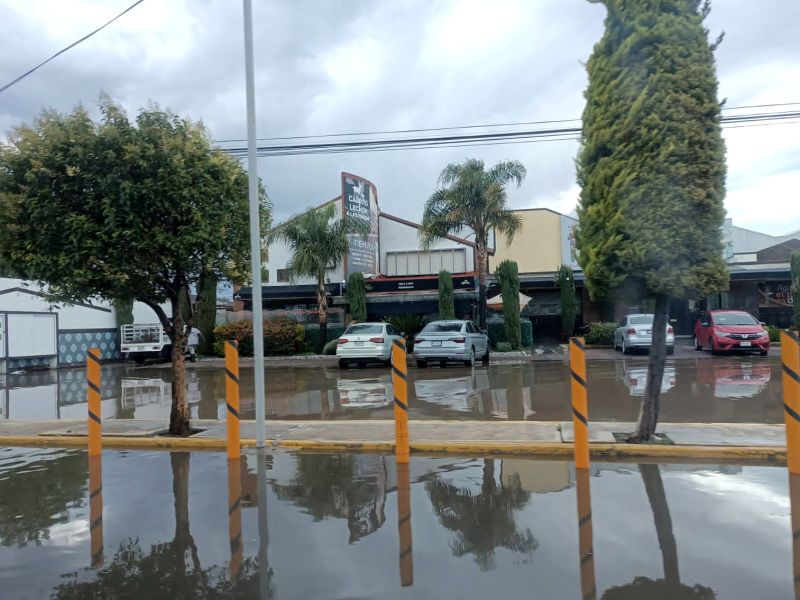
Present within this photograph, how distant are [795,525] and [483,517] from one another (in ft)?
7.94

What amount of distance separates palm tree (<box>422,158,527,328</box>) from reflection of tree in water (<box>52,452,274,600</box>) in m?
21.4

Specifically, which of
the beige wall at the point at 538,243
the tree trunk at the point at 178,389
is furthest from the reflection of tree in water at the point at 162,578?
the beige wall at the point at 538,243

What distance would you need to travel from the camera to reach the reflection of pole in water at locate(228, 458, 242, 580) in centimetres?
449

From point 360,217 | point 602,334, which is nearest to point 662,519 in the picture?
point 602,334

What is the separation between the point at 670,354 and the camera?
23062 mm

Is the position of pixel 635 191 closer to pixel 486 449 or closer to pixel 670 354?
pixel 486 449

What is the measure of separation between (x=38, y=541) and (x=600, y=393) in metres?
10.5

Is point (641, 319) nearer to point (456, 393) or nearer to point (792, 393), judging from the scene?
point (456, 393)

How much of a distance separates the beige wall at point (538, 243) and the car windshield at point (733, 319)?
1992 cm

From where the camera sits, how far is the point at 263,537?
4.91 meters

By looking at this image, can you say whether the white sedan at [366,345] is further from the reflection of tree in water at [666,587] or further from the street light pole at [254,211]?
the reflection of tree in water at [666,587]

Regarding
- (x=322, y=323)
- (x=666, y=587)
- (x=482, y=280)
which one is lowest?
(x=666, y=587)

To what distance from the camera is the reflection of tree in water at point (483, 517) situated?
4.60 m

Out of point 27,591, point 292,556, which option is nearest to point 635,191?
point 292,556
